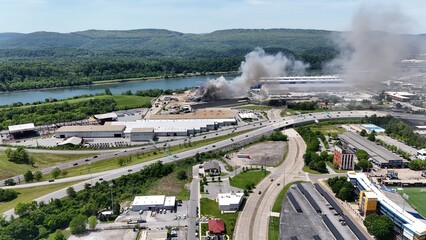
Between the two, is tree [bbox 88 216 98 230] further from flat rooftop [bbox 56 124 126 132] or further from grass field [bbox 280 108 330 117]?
grass field [bbox 280 108 330 117]

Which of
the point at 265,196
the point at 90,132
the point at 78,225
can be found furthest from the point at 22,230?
the point at 90,132

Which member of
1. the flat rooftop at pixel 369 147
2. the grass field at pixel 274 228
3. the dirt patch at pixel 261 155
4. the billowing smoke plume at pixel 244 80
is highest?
the billowing smoke plume at pixel 244 80

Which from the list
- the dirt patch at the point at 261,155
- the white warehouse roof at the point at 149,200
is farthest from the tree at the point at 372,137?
the white warehouse roof at the point at 149,200

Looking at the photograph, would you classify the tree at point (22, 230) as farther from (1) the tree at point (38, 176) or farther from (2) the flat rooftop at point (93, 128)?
(2) the flat rooftop at point (93, 128)

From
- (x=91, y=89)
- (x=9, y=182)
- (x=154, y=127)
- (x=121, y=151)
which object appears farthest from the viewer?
(x=91, y=89)

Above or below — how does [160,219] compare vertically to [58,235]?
below

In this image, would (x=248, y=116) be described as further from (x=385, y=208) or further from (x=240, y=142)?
(x=385, y=208)

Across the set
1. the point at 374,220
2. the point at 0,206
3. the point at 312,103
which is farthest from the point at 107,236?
the point at 312,103

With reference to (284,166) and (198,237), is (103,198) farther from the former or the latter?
(284,166)
